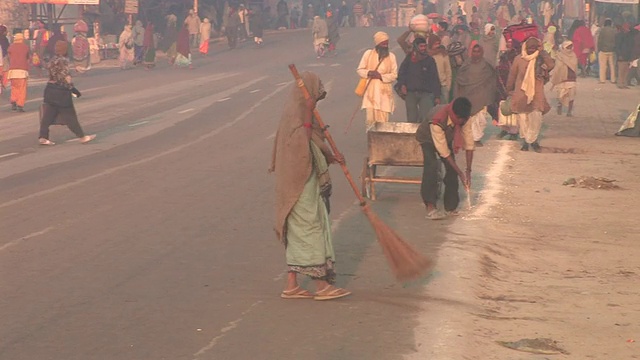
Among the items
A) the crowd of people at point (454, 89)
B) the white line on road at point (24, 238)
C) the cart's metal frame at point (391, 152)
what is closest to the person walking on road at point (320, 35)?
the crowd of people at point (454, 89)

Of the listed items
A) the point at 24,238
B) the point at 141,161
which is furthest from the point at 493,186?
the point at 24,238

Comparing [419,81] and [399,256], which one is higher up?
[419,81]

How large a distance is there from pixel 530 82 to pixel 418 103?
98.6 inches

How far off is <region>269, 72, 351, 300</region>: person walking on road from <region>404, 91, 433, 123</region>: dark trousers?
788cm

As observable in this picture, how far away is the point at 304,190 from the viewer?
30.0 ft

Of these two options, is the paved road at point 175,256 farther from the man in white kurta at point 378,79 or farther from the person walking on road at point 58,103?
the man in white kurta at point 378,79

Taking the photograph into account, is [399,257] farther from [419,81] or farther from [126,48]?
[126,48]

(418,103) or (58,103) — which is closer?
(418,103)

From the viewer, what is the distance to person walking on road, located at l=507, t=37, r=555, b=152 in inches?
738

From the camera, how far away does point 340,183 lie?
15617 millimetres

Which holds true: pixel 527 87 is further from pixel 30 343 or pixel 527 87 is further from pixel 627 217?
pixel 30 343

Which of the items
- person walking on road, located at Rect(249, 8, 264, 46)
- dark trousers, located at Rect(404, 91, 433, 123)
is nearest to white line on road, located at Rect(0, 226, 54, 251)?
dark trousers, located at Rect(404, 91, 433, 123)

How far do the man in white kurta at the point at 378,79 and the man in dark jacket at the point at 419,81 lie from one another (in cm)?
33

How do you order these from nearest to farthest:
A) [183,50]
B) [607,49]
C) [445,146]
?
1. [445,146]
2. [607,49]
3. [183,50]
